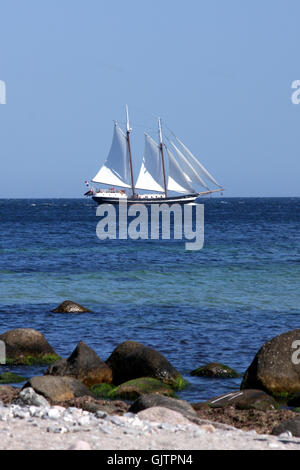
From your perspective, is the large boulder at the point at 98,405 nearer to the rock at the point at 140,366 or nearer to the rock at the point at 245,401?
the rock at the point at 245,401

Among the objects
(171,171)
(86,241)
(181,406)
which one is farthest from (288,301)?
(171,171)

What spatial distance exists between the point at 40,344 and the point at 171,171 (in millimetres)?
99077

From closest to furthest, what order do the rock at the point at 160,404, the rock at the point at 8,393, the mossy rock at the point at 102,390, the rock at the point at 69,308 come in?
the rock at the point at 160,404, the rock at the point at 8,393, the mossy rock at the point at 102,390, the rock at the point at 69,308

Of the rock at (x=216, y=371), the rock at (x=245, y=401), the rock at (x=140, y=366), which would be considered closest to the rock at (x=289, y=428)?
the rock at (x=245, y=401)

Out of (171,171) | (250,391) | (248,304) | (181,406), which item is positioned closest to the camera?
(181,406)

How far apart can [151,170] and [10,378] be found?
10227 centimetres

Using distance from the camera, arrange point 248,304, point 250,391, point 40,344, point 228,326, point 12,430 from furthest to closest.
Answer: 1. point 248,304
2. point 228,326
3. point 40,344
4. point 250,391
5. point 12,430

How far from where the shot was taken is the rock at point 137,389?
13797mm

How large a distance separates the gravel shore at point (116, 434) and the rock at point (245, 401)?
2.18 m

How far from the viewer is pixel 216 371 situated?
614 inches

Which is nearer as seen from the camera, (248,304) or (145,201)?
(248,304)

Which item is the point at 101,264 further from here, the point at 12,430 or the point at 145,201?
the point at 145,201

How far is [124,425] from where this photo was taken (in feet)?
32.2

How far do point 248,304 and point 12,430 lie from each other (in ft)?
55.7
